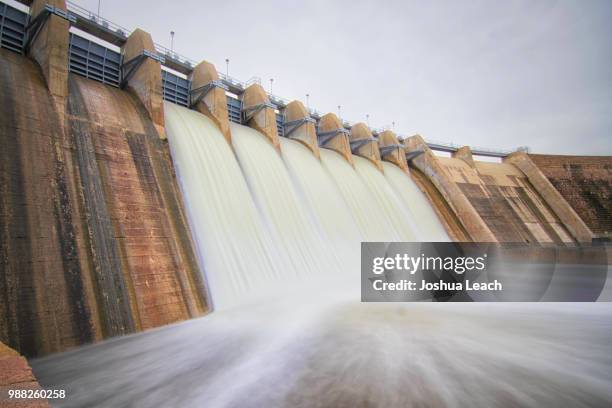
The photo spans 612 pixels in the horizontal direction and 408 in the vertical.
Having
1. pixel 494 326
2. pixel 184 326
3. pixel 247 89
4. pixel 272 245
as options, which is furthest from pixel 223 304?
Answer: pixel 247 89

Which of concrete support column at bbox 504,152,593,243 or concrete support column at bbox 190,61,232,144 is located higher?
concrete support column at bbox 190,61,232,144

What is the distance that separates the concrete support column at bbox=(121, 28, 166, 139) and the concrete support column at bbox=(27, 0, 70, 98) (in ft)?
6.45

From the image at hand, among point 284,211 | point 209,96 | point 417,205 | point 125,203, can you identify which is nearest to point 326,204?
point 284,211

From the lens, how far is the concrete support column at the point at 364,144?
61.2ft

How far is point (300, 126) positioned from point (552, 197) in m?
19.1

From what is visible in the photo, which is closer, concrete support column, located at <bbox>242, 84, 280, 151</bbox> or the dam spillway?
the dam spillway

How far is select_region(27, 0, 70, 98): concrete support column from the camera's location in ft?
22.5

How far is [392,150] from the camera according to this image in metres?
20.5

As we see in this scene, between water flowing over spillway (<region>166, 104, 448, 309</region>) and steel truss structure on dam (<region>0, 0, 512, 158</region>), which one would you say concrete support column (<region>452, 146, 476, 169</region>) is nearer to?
water flowing over spillway (<region>166, 104, 448, 309</region>)

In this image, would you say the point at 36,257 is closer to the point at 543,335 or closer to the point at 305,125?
the point at 543,335

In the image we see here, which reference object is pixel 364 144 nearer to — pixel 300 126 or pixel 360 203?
pixel 300 126

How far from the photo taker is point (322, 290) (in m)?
8.42

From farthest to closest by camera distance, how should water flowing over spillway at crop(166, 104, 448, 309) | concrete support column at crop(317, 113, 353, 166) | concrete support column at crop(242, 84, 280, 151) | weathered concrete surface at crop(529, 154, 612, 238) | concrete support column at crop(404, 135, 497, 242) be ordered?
1. weathered concrete surface at crop(529, 154, 612, 238)
2. concrete support column at crop(404, 135, 497, 242)
3. concrete support column at crop(317, 113, 353, 166)
4. concrete support column at crop(242, 84, 280, 151)
5. water flowing over spillway at crop(166, 104, 448, 309)

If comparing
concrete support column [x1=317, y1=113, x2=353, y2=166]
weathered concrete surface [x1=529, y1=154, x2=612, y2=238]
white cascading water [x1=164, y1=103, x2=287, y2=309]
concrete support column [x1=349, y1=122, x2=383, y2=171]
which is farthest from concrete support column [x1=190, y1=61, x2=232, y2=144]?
weathered concrete surface [x1=529, y1=154, x2=612, y2=238]
